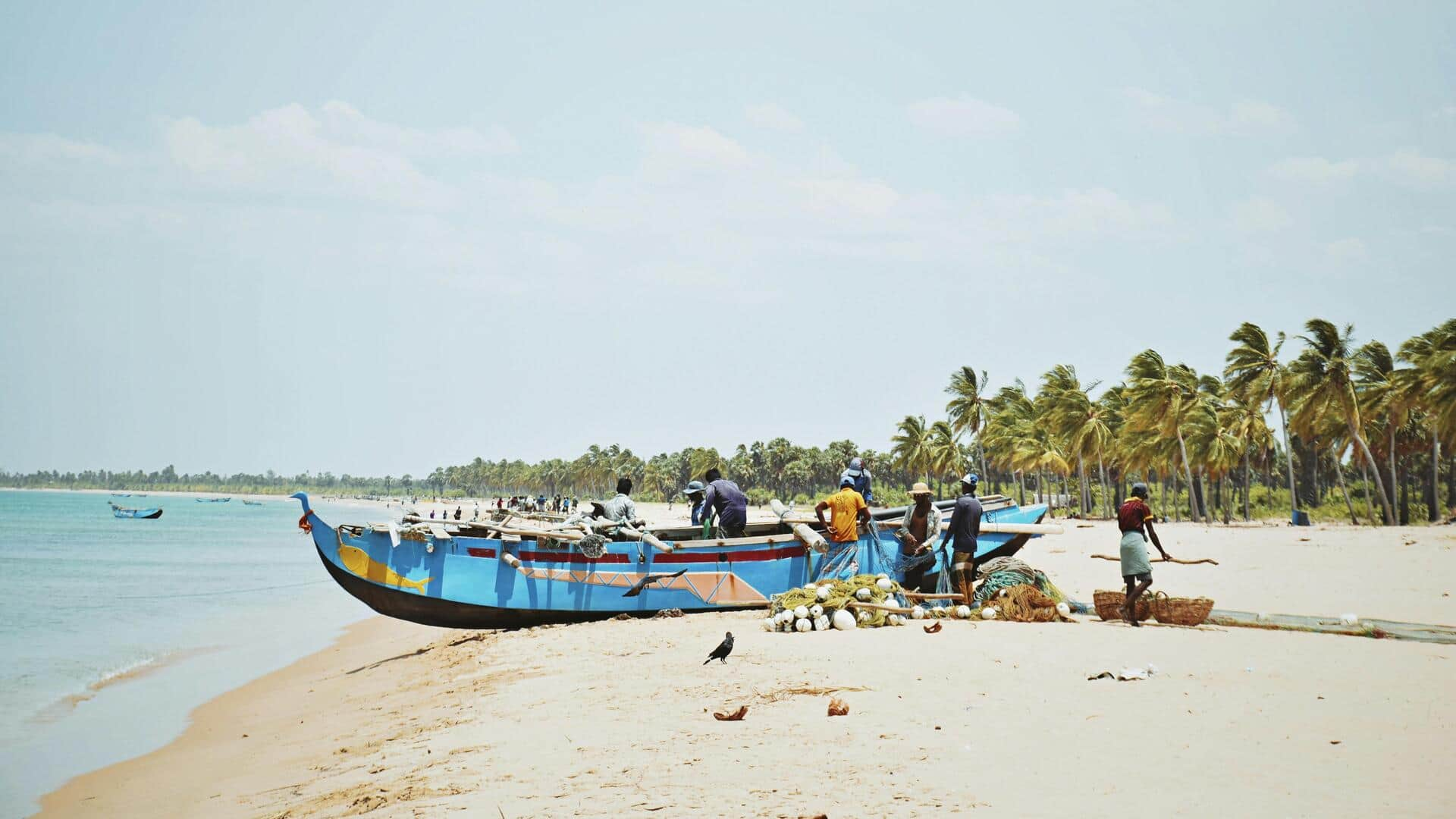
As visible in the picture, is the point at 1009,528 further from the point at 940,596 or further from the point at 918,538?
the point at 940,596

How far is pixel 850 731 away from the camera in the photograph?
19.9 ft

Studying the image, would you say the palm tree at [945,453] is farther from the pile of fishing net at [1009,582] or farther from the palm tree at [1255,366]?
the pile of fishing net at [1009,582]

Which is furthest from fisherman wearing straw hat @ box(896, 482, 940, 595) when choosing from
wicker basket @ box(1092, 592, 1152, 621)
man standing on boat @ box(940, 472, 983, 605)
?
wicker basket @ box(1092, 592, 1152, 621)

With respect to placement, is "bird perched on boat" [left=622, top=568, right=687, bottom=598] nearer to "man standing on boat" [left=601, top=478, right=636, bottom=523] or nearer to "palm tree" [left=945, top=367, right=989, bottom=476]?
"man standing on boat" [left=601, top=478, right=636, bottom=523]

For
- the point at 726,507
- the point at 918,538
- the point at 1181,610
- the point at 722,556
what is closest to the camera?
the point at 1181,610

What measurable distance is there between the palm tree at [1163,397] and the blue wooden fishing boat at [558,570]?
33.7 metres

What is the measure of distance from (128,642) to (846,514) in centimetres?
1420

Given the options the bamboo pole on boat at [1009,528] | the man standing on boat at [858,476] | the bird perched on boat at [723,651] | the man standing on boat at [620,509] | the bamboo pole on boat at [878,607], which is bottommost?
the bird perched on boat at [723,651]

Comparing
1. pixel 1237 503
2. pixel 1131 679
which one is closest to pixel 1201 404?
pixel 1237 503

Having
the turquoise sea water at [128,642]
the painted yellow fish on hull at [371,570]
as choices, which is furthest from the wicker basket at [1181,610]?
the turquoise sea water at [128,642]

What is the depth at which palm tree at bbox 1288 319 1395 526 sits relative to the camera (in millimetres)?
34875

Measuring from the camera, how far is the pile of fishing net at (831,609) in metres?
10.7

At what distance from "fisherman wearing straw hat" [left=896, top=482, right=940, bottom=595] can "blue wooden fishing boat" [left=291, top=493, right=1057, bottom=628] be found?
10.9 inches

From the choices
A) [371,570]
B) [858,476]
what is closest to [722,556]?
[858,476]
